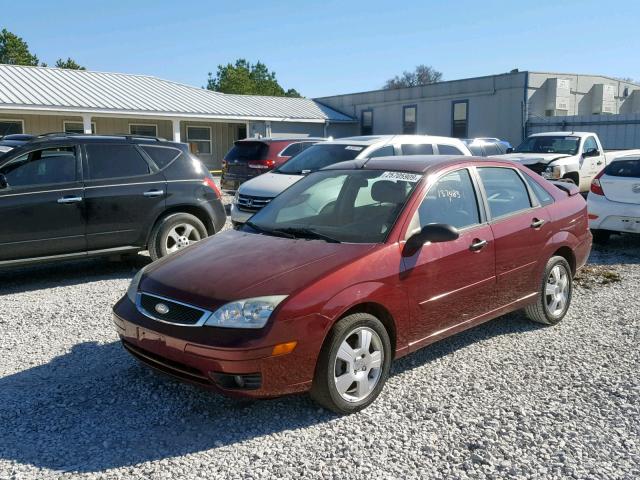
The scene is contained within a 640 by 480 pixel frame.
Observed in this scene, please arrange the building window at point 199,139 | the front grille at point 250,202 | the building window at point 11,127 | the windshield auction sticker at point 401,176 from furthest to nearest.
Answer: the building window at point 199,139
the building window at point 11,127
the front grille at point 250,202
the windshield auction sticker at point 401,176

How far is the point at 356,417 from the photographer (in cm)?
378

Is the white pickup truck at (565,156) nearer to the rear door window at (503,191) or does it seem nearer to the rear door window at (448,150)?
the rear door window at (448,150)

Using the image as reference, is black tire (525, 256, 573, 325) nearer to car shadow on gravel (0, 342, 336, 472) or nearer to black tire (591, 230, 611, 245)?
car shadow on gravel (0, 342, 336, 472)

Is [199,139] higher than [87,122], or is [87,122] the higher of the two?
[87,122]

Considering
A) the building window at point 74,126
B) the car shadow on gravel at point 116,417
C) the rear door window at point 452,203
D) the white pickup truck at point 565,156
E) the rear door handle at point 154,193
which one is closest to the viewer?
the car shadow on gravel at point 116,417

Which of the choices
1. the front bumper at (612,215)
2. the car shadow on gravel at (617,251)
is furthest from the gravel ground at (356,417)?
the front bumper at (612,215)

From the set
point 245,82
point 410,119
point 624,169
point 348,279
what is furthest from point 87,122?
point 245,82

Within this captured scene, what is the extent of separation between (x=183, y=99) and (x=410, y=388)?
80.3 ft

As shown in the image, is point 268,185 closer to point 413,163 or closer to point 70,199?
point 70,199

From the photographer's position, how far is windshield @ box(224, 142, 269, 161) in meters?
13.5

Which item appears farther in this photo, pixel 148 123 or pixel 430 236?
pixel 148 123

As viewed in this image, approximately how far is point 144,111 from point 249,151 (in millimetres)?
11316

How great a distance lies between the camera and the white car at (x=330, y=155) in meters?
9.27

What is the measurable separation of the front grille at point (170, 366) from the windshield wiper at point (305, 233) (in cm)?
126
